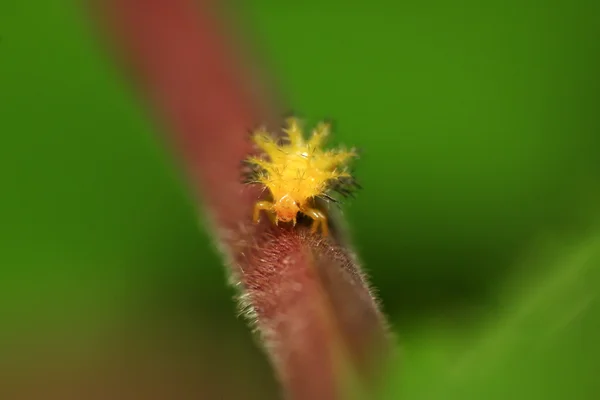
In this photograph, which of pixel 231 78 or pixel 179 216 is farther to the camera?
pixel 179 216

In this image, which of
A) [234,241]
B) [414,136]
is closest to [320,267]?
[234,241]

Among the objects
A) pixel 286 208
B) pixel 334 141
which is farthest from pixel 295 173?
pixel 334 141

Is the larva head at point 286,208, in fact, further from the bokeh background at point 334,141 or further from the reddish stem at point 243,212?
the bokeh background at point 334,141

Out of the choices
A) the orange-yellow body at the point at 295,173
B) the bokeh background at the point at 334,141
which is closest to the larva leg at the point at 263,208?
the orange-yellow body at the point at 295,173

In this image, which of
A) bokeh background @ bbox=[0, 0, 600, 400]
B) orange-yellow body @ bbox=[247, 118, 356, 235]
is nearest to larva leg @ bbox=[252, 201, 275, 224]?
orange-yellow body @ bbox=[247, 118, 356, 235]

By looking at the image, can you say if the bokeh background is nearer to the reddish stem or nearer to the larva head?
the reddish stem

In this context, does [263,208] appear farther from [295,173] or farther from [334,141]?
[334,141]

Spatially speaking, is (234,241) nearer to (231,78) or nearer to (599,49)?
(231,78)
